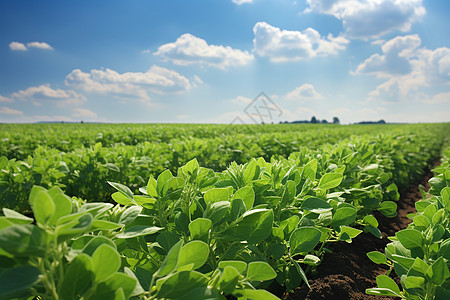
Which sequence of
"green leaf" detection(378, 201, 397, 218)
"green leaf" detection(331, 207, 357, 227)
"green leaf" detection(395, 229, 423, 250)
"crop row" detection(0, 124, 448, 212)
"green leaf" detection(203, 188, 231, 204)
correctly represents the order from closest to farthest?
"green leaf" detection(203, 188, 231, 204) → "green leaf" detection(395, 229, 423, 250) → "green leaf" detection(331, 207, 357, 227) → "green leaf" detection(378, 201, 397, 218) → "crop row" detection(0, 124, 448, 212)

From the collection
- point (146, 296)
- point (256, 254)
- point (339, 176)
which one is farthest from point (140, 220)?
point (339, 176)

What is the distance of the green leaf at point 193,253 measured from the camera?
2.79 ft

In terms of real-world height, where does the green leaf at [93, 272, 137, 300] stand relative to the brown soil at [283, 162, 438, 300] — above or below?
above

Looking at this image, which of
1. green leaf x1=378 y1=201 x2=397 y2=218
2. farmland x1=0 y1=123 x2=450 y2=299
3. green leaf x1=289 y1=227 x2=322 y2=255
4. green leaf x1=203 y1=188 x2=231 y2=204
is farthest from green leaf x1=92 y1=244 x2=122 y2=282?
green leaf x1=378 y1=201 x2=397 y2=218

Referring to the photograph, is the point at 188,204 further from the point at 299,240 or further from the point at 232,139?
the point at 232,139

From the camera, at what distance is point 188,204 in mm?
1312

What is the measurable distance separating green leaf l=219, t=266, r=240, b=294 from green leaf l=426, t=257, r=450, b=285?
862 mm

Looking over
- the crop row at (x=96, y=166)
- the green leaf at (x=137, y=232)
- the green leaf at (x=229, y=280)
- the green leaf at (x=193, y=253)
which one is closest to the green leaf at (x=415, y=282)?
the green leaf at (x=229, y=280)

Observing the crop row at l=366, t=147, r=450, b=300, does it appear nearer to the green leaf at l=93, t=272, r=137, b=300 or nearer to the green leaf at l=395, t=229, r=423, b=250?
the green leaf at l=395, t=229, r=423, b=250

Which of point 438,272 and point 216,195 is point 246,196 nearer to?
point 216,195

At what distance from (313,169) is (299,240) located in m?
0.77

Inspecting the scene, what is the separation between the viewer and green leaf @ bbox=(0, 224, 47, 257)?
67cm

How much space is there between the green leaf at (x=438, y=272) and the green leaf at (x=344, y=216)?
1.62 feet

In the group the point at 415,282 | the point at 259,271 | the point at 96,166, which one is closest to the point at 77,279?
the point at 259,271
